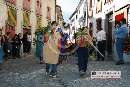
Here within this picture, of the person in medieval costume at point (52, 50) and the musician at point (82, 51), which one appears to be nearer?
the person in medieval costume at point (52, 50)

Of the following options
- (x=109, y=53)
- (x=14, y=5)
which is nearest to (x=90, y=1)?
(x=14, y=5)

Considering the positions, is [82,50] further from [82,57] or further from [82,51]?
[82,57]

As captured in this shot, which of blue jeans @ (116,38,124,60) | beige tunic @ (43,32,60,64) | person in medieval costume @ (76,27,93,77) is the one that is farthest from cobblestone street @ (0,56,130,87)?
blue jeans @ (116,38,124,60)

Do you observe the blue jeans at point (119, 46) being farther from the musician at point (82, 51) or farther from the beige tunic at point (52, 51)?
the beige tunic at point (52, 51)

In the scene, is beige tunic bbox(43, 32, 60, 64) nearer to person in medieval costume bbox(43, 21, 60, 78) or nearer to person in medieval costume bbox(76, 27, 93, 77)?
person in medieval costume bbox(43, 21, 60, 78)

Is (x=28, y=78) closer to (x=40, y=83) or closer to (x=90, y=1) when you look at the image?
(x=40, y=83)

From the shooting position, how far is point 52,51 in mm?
14125

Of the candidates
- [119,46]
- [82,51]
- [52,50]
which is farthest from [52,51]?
[119,46]

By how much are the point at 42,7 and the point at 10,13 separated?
14.4 m

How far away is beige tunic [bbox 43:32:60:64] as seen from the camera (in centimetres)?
1411

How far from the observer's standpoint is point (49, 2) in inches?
1913

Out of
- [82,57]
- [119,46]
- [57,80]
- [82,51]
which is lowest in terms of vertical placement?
[57,80]

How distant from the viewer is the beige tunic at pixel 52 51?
14.1 m

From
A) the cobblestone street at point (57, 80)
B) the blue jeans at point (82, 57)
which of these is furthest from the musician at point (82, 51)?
the cobblestone street at point (57, 80)
